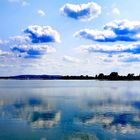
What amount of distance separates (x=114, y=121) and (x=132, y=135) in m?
4.58

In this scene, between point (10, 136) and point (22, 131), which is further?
point (22, 131)

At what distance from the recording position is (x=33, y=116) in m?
25.6

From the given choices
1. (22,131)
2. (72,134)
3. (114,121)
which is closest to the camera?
(72,134)

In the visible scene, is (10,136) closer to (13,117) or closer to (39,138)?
(39,138)

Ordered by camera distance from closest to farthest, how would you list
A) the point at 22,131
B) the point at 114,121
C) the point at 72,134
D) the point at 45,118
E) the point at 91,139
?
the point at 91,139
the point at 72,134
the point at 22,131
the point at 114,121
the point at 45,118

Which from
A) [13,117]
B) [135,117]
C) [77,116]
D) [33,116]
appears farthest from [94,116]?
[13,117]

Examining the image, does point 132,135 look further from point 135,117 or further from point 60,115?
point 60,115

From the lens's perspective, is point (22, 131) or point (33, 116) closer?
point (22, 131)

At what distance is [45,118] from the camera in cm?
2447

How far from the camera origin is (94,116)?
83.6ft

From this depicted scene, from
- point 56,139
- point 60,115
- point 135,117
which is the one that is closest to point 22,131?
point 56,139

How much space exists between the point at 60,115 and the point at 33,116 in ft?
7.95

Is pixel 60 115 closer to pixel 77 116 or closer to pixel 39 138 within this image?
pixel 77 116

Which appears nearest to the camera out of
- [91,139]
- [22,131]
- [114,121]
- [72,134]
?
[91,139]
